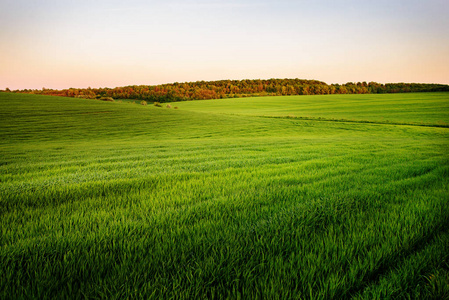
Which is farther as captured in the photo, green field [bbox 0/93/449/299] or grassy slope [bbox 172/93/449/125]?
grassy slope [bbox 172/93/449/125]

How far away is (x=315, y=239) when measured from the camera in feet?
6.70

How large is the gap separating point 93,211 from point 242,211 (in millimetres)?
1840

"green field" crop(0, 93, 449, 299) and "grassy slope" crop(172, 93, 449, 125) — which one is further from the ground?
"grassy slope" crop(172, 93, 449, 125)

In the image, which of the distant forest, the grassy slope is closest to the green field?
the grassy slope

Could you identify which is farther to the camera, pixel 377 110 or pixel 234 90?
pixel 234 90

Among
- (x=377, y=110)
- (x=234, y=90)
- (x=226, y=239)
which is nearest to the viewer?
(x=226, y=239)

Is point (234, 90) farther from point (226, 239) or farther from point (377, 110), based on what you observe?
point (226, 239)

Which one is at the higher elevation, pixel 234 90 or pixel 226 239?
pixel 234 90

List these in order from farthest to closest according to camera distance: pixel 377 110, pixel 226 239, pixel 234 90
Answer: pixel 234 90
pixel 377 110
pixel 226 239

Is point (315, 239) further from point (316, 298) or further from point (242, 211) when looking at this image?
point (242, 211)

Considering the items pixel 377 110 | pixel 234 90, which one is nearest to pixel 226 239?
pixel 377 110

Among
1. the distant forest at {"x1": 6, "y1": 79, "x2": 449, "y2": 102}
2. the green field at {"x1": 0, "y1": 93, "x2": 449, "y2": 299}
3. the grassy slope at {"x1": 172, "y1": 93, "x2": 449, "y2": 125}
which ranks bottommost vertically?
the green field at {"x1": 0, "y1": 93, "x2": 449, "y2": 299}

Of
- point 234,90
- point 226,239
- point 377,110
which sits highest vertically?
point 234,90

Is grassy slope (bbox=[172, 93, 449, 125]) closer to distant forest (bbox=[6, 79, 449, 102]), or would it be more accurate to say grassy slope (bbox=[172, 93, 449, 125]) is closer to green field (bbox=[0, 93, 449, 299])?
distant forest (bbox=[6, 79, 449, 102])
